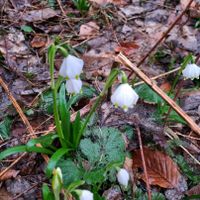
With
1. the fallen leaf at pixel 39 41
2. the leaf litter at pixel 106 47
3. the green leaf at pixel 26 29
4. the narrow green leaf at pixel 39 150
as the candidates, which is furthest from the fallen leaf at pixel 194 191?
the green leaf at pixel 26 29

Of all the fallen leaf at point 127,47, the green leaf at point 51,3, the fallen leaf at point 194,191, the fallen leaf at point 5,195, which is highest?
the green leaf at point 51,3

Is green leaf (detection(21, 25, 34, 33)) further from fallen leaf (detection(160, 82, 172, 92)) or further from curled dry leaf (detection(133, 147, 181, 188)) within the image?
curled dry leaf (detection(133, 147, 181, 188))

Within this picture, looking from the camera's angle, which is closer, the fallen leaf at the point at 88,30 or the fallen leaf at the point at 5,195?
the fallen leaf at the point at 5,195

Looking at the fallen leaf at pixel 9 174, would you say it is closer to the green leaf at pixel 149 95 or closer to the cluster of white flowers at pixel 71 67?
the cluster of white flowers at pixel 71 67

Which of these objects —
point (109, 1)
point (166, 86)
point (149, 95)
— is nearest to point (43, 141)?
point (149, 95)

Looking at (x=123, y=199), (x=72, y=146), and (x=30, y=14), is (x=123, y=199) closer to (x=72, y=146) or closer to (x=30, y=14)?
(x=72, y=146)

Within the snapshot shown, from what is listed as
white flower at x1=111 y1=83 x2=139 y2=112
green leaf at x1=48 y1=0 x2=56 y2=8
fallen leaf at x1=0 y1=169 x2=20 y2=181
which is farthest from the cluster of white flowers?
green leaf at x1=48 y1=0 x2=56 y2=8
